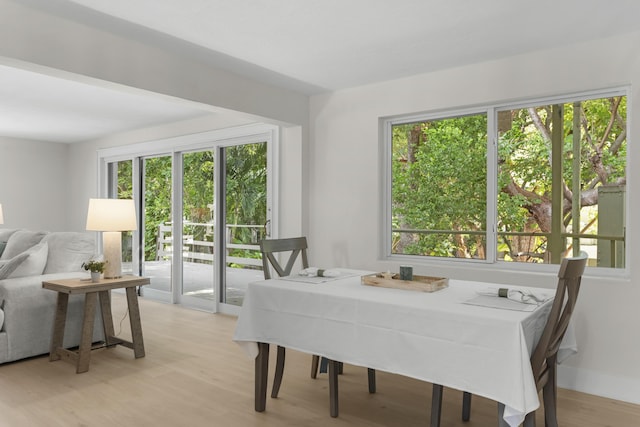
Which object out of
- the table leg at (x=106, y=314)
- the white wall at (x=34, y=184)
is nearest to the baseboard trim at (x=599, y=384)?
the table leg at (x=106, y=314)

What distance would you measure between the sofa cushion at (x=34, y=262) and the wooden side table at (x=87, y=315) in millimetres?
343

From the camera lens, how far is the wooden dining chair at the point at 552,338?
1.95 metres

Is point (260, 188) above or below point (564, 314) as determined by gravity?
above

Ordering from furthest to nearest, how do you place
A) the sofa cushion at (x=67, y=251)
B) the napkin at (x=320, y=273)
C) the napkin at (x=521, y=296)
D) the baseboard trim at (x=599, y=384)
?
the sofa cushion at (x=67, y=251) < the baseboard trim at (x=599, y=384) < the napkin at (x=320, y=273) < the napkin at (x=521, y=296)

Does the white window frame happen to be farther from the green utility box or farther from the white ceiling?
the white ceiling

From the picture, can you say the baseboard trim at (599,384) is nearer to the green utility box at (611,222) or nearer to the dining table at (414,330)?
the green utility box at (611,222)

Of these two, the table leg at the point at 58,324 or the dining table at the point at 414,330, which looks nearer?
the dining table at the point at 414,330

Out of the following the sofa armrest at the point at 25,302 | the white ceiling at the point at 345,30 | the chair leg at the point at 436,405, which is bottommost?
the chair leg at the point at 436,405

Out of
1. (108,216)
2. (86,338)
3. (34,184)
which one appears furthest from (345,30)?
(34,184)

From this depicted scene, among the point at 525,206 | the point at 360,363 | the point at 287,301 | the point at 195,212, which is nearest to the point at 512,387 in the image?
the point at 360,363

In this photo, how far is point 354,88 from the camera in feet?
14.4

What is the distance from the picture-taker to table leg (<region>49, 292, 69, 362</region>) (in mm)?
3734

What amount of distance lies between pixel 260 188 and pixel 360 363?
3170 millimetres

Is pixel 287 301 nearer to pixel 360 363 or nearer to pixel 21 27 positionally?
pixel 360 363
